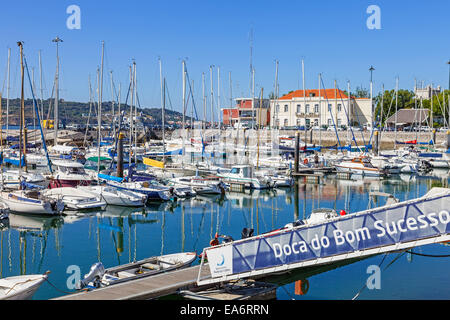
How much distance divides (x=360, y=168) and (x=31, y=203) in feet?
113

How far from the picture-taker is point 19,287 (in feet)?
50.8

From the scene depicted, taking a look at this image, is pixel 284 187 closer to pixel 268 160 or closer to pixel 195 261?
pixel 268 160

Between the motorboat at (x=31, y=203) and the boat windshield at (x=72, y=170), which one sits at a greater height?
the boat windshield at (x=72, y=170)

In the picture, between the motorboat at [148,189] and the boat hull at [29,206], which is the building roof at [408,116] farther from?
the boat hull at [29,206]

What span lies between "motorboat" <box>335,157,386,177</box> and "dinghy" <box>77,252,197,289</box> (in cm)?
3661

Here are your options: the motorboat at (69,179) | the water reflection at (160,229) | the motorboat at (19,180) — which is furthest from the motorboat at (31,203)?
the motorboat at (69,179)

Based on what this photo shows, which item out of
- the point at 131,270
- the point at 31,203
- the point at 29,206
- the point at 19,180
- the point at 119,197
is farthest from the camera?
the point at 19,180

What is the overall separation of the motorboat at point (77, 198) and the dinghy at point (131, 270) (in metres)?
14.4

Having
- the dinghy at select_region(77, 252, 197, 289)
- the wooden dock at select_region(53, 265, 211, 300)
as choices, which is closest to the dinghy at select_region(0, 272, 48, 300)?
the wooden dock at select_region(53, 265, 211, 300)

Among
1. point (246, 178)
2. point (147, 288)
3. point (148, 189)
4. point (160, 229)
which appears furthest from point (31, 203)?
point (246, 178)

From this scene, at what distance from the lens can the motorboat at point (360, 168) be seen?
52.7 m

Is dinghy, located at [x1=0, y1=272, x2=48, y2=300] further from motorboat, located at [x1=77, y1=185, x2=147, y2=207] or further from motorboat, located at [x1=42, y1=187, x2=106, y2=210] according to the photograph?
motorboat, located at [x1=77, y1=185, x2=147, y2=207]

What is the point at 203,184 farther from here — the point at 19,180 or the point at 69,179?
the point at 19,180
